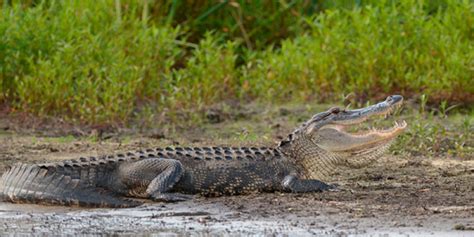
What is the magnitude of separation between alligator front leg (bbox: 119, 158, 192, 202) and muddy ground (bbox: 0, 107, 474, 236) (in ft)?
0.53

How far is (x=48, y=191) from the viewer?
5910mm

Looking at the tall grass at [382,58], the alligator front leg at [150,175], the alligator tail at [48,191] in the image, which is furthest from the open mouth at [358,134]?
the tall grass at [382,58]

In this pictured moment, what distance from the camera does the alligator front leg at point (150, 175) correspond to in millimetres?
6121

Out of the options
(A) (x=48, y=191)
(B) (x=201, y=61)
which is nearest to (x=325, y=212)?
(A) (x=48, y=191)

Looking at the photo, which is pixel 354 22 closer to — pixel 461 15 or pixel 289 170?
pixel 461 15

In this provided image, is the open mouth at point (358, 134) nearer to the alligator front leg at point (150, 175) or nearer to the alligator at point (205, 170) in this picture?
the alligator at point (205, 170)

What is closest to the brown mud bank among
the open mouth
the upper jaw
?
the open mouth

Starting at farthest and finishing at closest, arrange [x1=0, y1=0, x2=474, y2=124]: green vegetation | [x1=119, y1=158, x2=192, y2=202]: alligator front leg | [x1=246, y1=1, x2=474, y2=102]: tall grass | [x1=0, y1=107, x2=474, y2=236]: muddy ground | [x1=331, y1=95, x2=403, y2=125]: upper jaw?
[x1=246, y1=1, x2=474, y2=102]: tall grass, [x1=0, y1=0, x2=474, y2=124]: green vegetation, [x1=331, y1=95, x2=403, y2=125]: upper jaw, [x1=119, y1=158, x2=192, y2=202]: alligator front leg, [x1=0, y1=107, x2=474, y2=236]: muddy ground

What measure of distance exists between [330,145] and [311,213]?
3.49 feet

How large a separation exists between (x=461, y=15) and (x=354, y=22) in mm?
967

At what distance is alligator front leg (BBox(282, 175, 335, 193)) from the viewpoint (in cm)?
629

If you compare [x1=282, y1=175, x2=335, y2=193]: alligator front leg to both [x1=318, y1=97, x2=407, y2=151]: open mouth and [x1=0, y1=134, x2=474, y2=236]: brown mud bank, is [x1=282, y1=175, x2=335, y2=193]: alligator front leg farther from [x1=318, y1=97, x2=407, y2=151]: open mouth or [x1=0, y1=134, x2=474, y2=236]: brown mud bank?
[x1=318, y1=97, x2=407, y2=151]: open mouth

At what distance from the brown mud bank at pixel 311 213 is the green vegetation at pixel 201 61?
104 inches

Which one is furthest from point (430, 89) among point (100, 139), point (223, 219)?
point (223, 219)
